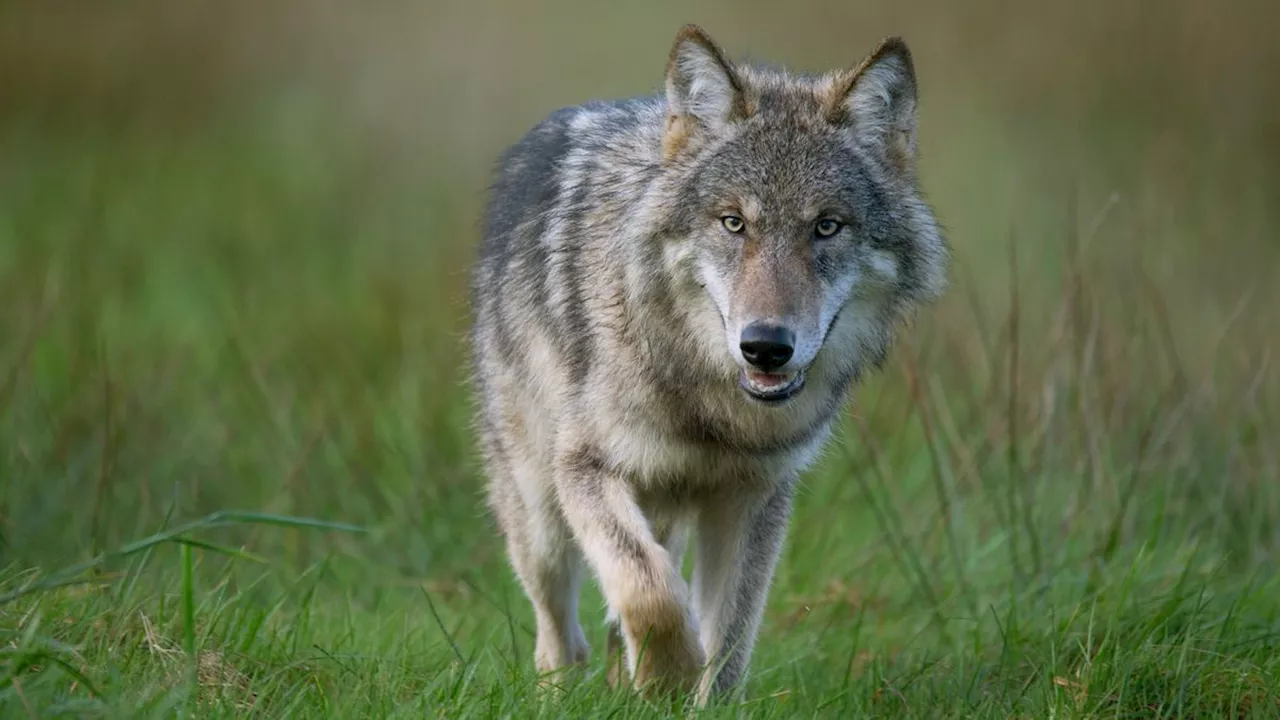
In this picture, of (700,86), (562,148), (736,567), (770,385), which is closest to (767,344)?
(770,385)

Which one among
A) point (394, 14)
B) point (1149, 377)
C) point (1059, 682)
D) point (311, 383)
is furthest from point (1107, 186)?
point (394, 14)

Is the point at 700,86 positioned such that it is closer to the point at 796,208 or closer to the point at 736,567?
the point at 796,208

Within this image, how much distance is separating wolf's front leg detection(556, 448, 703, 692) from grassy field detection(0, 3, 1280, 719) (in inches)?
8.2

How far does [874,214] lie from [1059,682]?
1.47 m

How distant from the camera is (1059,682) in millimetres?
4012

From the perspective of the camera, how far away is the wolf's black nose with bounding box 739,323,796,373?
3891 mm

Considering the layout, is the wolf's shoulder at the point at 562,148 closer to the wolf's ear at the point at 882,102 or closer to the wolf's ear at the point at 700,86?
the wolf's ear at the point at 700,86

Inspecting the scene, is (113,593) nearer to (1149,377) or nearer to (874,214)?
(874,214)

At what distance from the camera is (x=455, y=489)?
7043 mm

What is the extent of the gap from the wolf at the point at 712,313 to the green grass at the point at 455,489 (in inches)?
14.2

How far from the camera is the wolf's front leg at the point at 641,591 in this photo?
4180 millimetres

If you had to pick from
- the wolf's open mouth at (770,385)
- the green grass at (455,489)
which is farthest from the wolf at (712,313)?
the green grass at (455,489)

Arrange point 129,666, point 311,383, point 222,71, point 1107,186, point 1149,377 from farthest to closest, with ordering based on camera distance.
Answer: point 222,71 → point 1107,186 → point 311,383 → point 1149,377 → point 129,666

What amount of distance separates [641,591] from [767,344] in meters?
0.86
